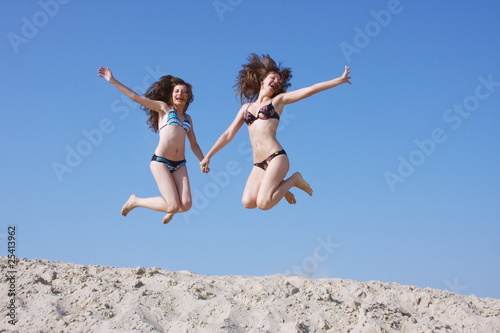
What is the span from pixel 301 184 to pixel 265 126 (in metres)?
1.14

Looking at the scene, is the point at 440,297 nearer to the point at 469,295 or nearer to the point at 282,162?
the point at 469,295

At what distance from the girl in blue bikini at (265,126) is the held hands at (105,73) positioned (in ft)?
6.72

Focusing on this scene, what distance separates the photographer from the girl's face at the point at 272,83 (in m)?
8.77

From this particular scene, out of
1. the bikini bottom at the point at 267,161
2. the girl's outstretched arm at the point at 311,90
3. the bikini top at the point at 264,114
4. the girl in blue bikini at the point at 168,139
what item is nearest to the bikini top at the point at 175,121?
the girl in blue bikini at the point at 168,139

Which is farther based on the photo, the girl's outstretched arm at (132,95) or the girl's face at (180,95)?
the girl's face at (180,95)

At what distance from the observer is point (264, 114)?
27.7ft

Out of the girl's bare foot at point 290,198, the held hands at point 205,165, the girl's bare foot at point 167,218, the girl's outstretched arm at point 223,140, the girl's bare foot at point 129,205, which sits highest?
the girl's outstretched arm at point 223,140

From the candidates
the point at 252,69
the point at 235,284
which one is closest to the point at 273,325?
the point at 235,284

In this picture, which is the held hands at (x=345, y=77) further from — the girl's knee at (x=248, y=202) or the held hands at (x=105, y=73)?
the held hands at (x=105, y=73)

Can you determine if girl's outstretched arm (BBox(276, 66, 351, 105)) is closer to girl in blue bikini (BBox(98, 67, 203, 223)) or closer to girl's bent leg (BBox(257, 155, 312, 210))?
girl's bent leg (BBox(257, 155, 312, 210))

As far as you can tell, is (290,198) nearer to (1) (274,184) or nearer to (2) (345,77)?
(1) (274,184)

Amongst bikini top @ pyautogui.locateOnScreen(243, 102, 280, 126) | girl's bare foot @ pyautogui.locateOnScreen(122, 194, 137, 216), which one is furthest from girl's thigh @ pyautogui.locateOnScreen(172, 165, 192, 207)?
bikini top @ pyautogui.locateOnScreen(243, 102, 280, 126)

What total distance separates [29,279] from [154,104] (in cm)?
382

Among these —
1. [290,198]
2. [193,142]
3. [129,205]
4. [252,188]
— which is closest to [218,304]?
[252,188]
